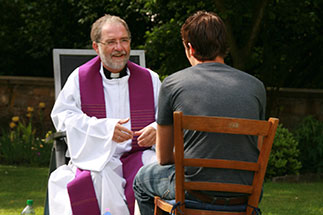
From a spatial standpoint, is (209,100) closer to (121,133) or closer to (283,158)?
(121,133)

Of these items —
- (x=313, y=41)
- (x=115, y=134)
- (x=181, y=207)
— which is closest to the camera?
(x=181, y=207)

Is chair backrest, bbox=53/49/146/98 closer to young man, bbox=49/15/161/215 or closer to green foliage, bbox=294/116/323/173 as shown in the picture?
young man, bbox=49/15/161/215

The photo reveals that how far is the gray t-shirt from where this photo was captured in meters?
3.06

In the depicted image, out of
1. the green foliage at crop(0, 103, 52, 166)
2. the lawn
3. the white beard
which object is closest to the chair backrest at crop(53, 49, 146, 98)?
the white beard

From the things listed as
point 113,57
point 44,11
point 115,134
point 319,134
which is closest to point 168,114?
point 115,134

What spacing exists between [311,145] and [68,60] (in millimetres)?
4836

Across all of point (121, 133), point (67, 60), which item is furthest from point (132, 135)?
point (67, 60)

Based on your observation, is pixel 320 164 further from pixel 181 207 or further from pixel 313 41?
pixel 181 207

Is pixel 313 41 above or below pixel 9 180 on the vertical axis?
above

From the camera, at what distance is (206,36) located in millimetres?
3131

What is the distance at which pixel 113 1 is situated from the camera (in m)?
11.5

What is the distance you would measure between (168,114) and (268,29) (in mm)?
8075

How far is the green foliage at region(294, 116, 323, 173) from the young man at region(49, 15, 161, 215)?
4.65 meters

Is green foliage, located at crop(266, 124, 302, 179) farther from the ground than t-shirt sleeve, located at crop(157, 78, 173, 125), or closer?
closer
